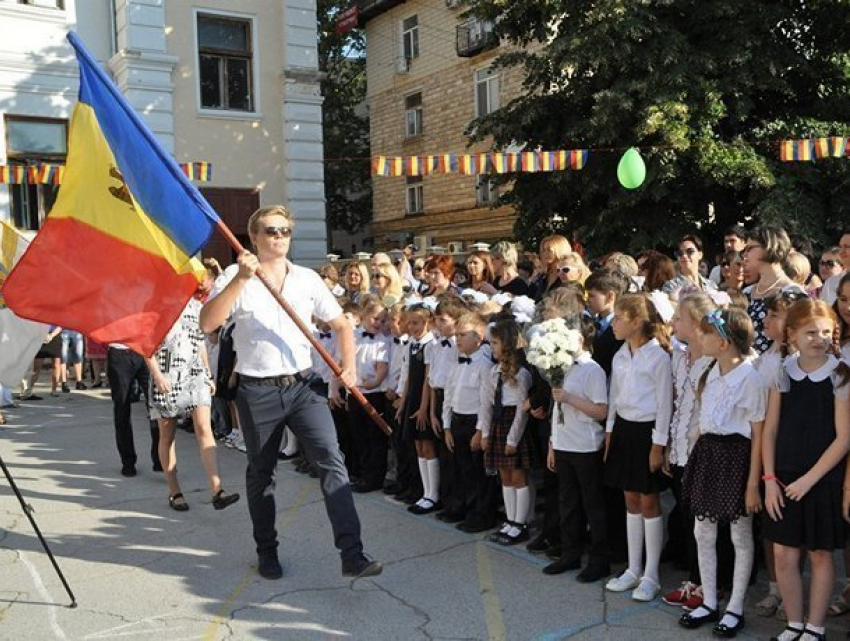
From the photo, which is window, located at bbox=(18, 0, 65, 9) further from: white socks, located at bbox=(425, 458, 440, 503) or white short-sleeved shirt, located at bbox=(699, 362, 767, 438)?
white short-sleeved shirt, located at bbox=(699, 362, 767, 438)

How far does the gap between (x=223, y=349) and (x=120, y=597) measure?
5.11 feet

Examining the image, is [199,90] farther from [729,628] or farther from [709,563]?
[729,628]

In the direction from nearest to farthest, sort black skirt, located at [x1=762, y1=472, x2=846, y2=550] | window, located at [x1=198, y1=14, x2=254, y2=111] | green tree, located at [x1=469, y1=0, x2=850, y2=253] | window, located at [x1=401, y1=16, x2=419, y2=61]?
black skirt, located at [x1=762, y1=472, x2=846, y2=550]
green tree, located at [x1=469, y1=0, x2=850, y2=253]
window, located at [x1=198, y1=14, x2=254, y2=111]
window, located at [x1=401, y1=16, x2=419, y2=61]

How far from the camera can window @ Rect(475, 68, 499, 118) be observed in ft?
82.0

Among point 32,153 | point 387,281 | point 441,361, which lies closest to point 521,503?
point 441,361

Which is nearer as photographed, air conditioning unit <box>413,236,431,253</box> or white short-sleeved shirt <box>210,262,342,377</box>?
white short-sleeved shirt <box>210,262,342,377</box>

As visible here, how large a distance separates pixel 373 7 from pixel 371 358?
24420mm

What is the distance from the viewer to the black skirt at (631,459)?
189 inches

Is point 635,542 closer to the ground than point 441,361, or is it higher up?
closer to the ground

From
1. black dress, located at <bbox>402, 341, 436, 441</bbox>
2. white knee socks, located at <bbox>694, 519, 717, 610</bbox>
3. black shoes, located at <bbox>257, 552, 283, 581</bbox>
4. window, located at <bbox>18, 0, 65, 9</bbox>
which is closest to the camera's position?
white knee socks, located at <bbox>694, 519, 717, 610</bbox>

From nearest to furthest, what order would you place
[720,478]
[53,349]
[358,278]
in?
[720,478] < [358,278] < [53,349]

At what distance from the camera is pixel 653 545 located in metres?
4.80

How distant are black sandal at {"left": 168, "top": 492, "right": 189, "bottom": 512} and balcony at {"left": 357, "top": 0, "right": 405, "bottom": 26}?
24460 mm

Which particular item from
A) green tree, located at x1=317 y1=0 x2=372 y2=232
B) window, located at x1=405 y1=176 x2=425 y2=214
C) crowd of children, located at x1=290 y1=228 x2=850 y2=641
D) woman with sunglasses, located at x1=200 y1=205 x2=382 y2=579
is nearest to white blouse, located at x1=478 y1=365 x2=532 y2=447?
crowd of children, located at x1=290 y1=228 x2=850 y2=641
